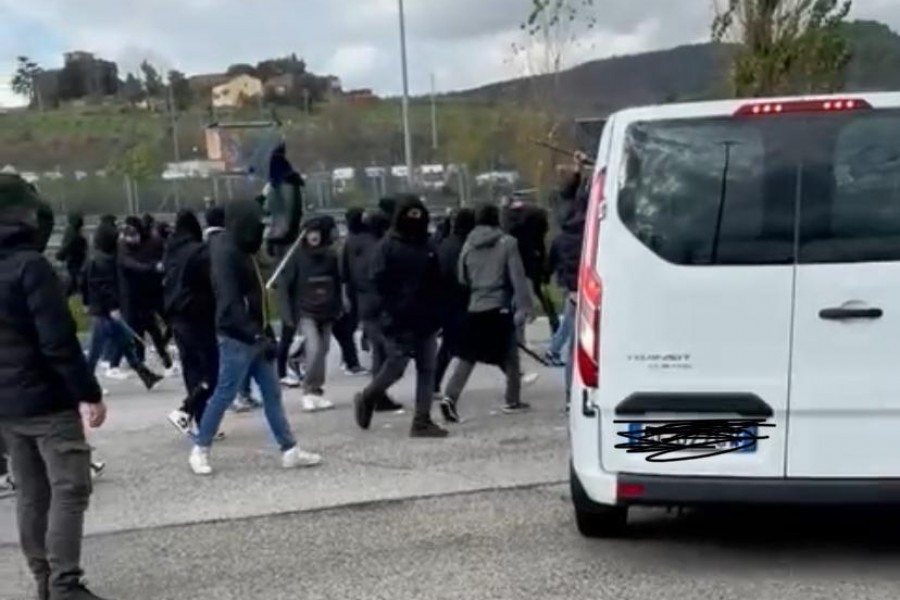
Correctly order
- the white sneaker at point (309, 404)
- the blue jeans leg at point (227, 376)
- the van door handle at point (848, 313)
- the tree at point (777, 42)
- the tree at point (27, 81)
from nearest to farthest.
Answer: the van door handle at point (848, 313)
the blue jeans leg at point (227, 376)
the white sneaker at point (309, 404)
the tree at point (777, 42)
the tree at point (27, 81)

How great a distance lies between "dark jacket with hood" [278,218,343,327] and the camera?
11.2 m

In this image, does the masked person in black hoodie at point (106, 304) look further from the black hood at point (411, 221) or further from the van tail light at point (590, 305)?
the van tail light at point (590, 305)

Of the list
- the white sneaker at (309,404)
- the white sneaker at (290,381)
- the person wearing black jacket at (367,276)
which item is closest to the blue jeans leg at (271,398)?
the person wearing black jacket at (367,276)

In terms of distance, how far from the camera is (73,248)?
1616 cm

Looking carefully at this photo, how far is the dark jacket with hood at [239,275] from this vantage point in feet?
26.9

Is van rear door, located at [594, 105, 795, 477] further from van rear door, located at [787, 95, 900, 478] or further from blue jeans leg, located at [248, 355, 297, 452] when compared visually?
blue jeans leg, located at [248, 355, 297, 452]

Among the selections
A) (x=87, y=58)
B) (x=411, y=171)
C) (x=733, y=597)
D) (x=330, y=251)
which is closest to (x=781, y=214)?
(x=733, y=597)

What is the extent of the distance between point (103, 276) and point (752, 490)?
8.70m

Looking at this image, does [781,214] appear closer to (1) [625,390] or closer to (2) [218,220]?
(1) [625,390]

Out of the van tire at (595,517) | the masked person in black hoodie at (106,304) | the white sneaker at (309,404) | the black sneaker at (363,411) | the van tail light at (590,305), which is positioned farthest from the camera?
the masked person in black hoodie at (106,304)

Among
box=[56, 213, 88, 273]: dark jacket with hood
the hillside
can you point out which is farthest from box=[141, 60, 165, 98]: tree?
box=[56, 213, 88, 273]: dark jacket with hood

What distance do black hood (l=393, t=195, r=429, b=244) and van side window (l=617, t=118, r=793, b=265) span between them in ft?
11.5

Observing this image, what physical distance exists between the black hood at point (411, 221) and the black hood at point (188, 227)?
1348 mm

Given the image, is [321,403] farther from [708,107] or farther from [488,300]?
[708,107]
